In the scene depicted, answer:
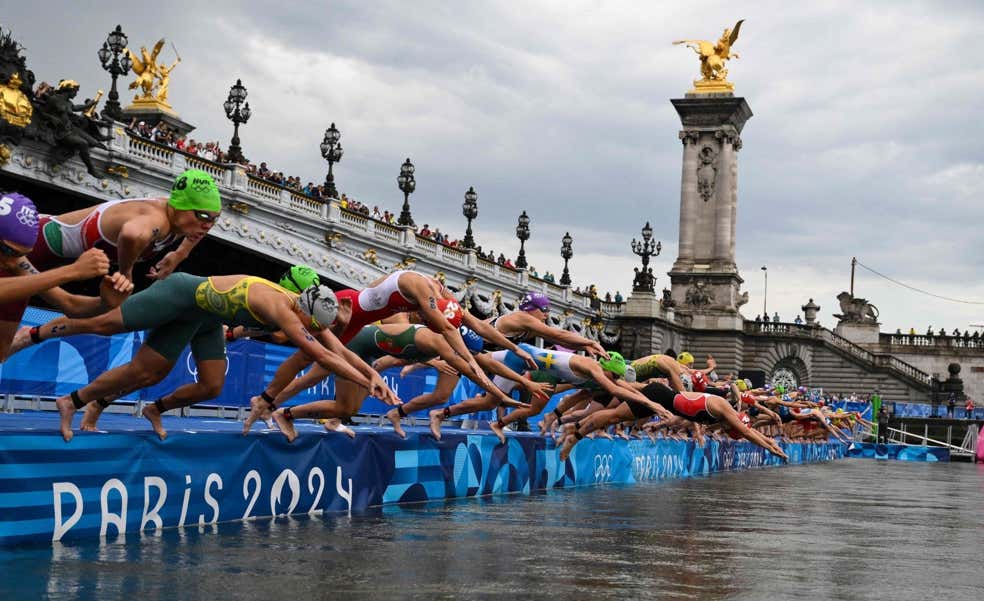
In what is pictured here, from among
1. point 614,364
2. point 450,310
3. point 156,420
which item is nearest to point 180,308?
point 156,420

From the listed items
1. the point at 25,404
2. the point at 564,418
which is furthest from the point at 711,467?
the point at 25,404

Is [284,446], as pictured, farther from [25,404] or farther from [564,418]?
[564,418]

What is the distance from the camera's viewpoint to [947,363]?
326 ft

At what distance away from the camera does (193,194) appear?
381 inches

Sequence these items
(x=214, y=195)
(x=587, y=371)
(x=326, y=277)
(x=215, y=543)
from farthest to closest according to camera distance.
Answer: (x=326, y=277)
(x=587, y=371)
(x=214, y=195)
(x=215, y=543)

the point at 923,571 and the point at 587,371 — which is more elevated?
the point at 587,371

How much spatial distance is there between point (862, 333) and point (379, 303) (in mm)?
92838

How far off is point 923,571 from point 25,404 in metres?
11.6

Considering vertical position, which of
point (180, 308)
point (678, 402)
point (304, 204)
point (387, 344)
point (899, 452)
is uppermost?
point (304, 204)

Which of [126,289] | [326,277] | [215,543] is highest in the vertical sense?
[326,277]

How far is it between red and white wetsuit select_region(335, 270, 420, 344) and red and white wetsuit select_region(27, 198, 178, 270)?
3593 millimetres

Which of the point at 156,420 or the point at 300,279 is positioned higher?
the point at 300,279

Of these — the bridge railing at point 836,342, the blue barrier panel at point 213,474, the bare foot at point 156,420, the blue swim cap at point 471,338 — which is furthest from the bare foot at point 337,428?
the bridge railing at point 836,342

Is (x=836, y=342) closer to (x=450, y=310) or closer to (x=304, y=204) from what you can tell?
(x=304, y=204)
